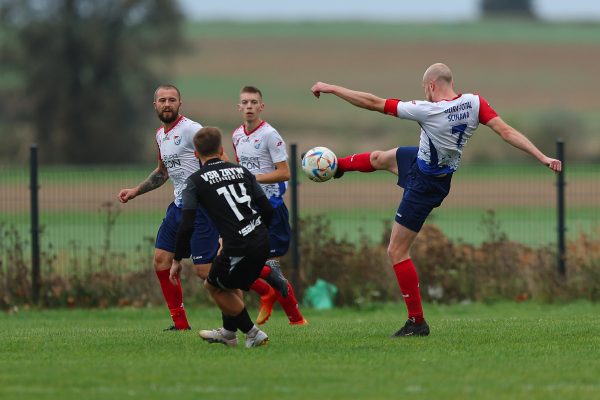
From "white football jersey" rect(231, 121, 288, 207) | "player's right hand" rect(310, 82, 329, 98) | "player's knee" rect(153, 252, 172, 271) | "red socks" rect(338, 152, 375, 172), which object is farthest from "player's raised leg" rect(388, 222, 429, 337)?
"player's knee" rect(153, 252, 172, 271)

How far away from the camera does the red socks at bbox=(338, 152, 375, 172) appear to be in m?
12.5

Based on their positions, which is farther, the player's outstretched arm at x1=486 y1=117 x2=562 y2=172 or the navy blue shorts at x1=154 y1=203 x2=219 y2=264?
the navy blue shorts at x1=154 y1=203 x2=219 y2=264

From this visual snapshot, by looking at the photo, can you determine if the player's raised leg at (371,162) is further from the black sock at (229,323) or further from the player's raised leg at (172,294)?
the black sock at (229,323)

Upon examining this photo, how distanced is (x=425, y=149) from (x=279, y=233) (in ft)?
8.43

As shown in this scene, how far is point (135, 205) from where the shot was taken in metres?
21.5

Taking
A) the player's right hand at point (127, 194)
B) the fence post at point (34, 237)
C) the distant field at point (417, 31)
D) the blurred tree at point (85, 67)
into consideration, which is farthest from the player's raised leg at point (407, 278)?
the distant field at point (417, 31)

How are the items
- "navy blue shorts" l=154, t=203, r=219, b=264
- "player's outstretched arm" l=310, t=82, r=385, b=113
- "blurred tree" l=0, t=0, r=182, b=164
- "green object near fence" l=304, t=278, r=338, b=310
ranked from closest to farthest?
"player's outstretched arm" l=310, t=82, r=385, b=113
"navy blue shorts" l=154, t=203, r=219, b=264
"green object near fence" l=304, t=278, r=338, b=310
"blurred tree" l=0, t=0, r=182, b=164

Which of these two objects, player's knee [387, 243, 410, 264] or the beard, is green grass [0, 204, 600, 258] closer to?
the beard

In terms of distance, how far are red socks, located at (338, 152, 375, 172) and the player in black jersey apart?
2.05 m

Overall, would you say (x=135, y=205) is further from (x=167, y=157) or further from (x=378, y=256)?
(x=167, y=157)

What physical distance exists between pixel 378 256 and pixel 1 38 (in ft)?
137

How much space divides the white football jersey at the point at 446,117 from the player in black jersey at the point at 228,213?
5.22 feet

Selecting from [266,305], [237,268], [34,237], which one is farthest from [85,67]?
[237,268]

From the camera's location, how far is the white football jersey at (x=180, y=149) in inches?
516
